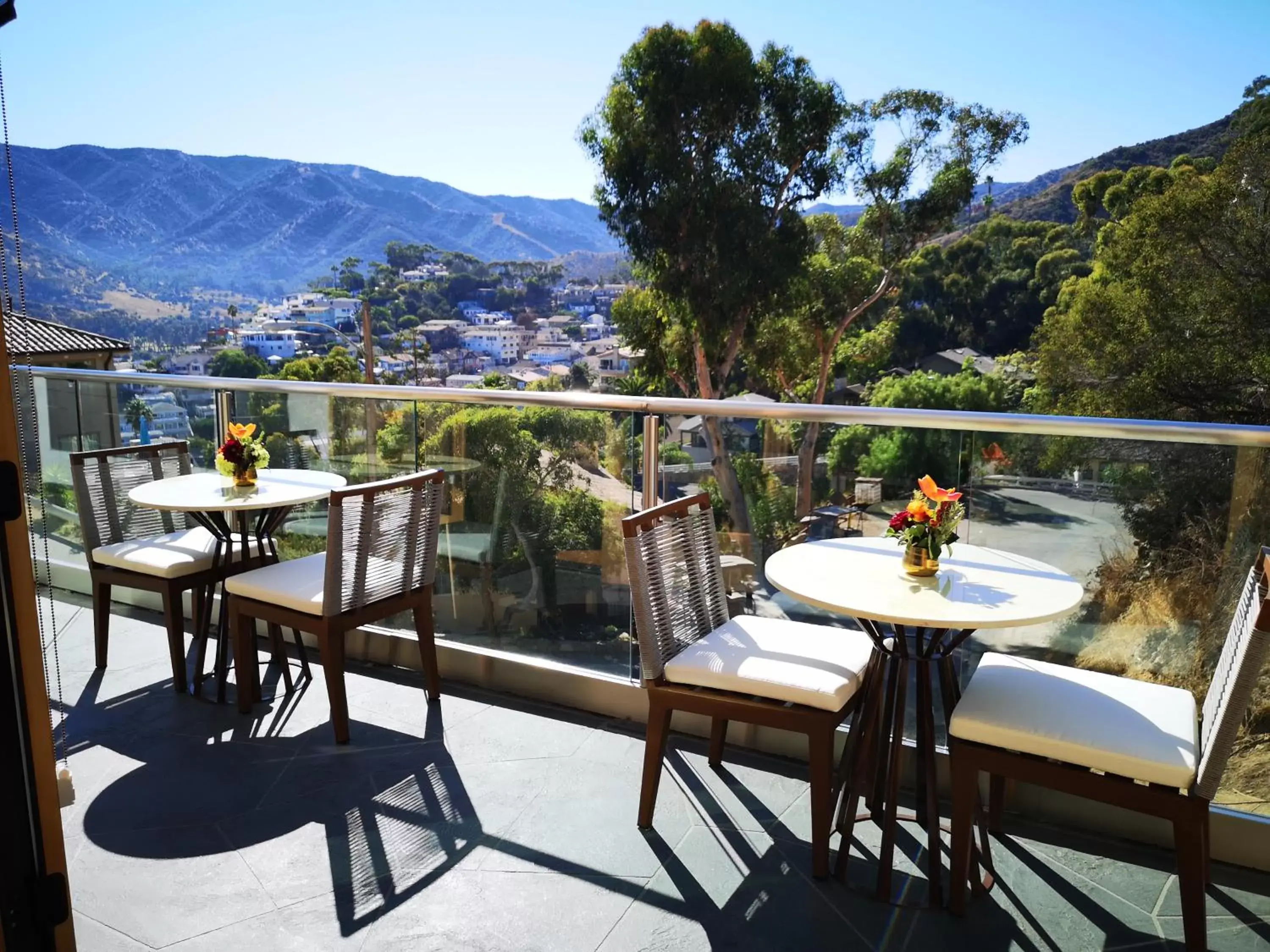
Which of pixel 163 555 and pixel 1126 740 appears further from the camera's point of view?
pixel 163 555

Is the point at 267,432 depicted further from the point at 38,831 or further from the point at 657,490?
the point at 38,831

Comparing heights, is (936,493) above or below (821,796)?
above

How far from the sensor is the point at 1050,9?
168 ft

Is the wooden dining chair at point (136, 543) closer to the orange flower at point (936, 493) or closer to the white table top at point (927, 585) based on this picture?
the white table top at point (927, 585)

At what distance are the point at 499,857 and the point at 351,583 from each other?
1175 millimetres

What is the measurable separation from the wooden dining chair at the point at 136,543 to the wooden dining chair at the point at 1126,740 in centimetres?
307

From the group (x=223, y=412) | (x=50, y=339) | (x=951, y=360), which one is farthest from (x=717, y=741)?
(x=951, y=360)

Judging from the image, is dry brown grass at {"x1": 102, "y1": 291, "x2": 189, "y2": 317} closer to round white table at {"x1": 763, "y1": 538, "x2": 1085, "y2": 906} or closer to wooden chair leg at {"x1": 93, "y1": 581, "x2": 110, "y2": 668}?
wooden chair leg at {"x1": 93, "y1": 581, "x2": 110, "y2": 668}

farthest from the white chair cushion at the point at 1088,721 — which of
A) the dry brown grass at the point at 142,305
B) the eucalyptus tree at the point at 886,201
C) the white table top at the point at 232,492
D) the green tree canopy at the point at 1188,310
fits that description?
the dry brown grass at the point at 142,305

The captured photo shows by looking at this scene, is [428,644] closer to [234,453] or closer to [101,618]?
[234,453]

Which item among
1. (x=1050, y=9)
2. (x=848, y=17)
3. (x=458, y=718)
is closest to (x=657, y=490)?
(x=458, y=718)

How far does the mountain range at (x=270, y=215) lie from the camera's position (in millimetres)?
31219

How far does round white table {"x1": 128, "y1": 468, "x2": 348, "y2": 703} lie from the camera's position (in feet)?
11.6

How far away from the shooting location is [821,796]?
2.38m
